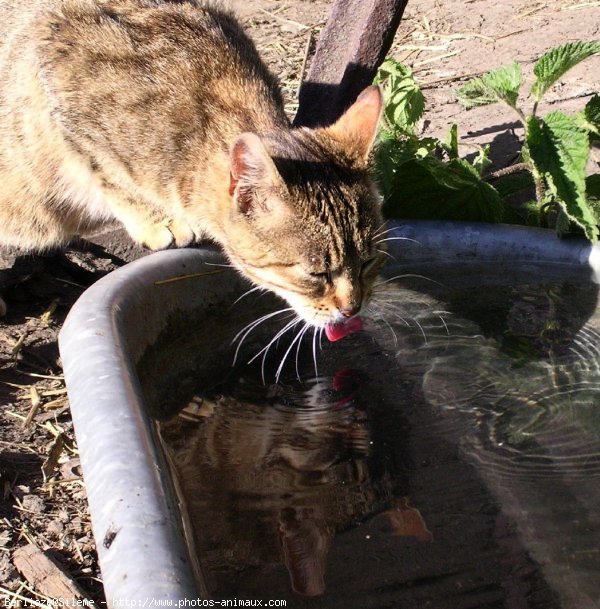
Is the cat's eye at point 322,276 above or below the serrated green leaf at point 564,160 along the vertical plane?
below

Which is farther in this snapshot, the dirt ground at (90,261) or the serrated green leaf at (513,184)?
the serrated green leaf at (513,184)

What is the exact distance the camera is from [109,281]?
93.0 inches

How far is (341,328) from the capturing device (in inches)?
108

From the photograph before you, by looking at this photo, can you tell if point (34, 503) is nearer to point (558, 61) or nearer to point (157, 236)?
point (157, 236)

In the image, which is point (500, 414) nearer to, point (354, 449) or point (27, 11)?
point (354, 449)

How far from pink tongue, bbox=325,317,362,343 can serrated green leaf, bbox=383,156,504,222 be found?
24.6 inches

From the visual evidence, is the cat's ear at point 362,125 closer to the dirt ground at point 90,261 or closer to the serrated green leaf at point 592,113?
the serrated green leaf at point 592,113

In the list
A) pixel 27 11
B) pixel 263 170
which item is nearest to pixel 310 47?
pixel 27 11

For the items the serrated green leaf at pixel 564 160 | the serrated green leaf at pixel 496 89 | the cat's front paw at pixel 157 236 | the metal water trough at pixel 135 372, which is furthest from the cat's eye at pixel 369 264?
the serrated green leaf at pixel 496 89

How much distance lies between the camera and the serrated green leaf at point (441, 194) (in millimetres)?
3166

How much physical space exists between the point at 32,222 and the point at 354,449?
1.63 metres

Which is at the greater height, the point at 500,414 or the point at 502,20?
the point at 502,20

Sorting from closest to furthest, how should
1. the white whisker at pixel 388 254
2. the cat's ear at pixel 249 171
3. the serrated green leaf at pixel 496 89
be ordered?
the cat's ear at pixel 249 171
the white whisker at pixel 388 254
the serrated green leaf at pixel 496 89

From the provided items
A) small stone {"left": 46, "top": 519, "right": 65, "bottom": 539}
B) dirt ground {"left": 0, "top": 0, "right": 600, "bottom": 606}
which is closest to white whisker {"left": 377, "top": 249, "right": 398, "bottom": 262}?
dirt ground {"left": 0, "top": 0, "right": 600, "bottom": 606}
